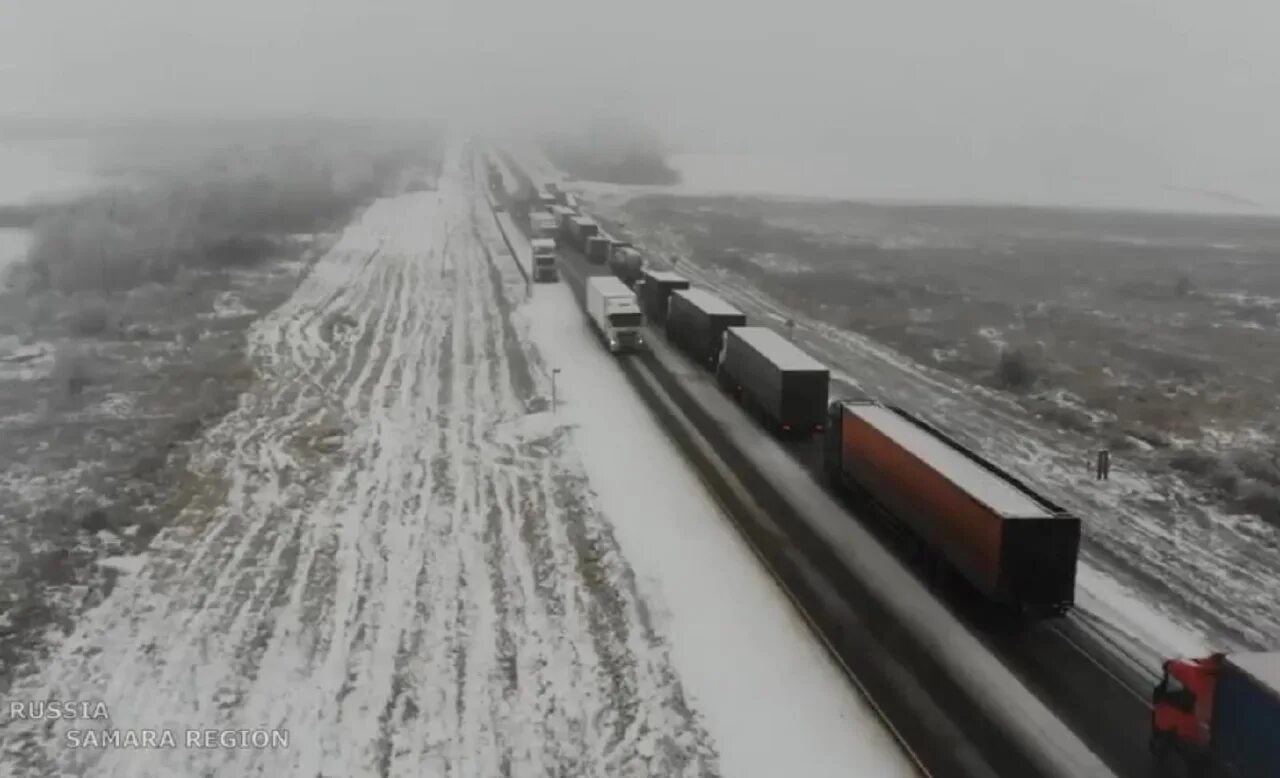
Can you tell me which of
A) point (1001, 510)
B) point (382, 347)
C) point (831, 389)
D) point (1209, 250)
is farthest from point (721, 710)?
point (1209, 250)

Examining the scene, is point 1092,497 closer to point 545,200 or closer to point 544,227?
point 544,227

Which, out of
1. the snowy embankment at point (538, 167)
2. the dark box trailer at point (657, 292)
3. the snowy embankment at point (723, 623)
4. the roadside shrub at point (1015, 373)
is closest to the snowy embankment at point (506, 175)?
the snowy embankment at point (538, 167)

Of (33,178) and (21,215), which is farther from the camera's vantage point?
(33,178)

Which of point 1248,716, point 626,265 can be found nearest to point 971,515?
point 1248,716

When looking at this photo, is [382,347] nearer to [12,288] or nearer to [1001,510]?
[12,288]

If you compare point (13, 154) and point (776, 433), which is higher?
point (13, 154)

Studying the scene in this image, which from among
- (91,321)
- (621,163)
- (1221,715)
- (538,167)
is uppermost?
(621,163)
